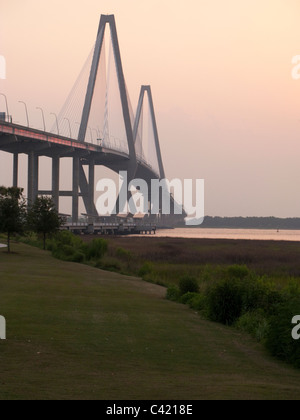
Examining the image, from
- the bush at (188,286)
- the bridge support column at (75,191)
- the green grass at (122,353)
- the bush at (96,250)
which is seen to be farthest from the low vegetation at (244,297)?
the bridge support column at (75,191)

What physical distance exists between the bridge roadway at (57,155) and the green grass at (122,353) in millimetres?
58700

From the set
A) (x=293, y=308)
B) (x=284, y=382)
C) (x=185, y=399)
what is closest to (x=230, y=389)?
(x=185, y=399)

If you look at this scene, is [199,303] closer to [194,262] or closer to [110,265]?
[110,265]

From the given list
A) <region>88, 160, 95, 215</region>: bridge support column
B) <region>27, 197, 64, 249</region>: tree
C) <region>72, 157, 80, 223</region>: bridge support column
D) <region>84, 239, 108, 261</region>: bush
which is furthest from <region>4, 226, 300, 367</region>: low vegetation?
<region>88, 160, 95, 215</region>: bridge support column

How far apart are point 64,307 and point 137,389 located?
30.0ft

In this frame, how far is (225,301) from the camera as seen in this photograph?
20328 millimetres

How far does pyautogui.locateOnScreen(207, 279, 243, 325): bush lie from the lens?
1994 cm

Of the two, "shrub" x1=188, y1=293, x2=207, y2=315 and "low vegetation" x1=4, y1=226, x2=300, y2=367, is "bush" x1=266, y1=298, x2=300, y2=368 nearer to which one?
"low vegetation" x1=4, y1=226, x2=300, y2=367

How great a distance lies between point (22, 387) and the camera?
10.2 meters

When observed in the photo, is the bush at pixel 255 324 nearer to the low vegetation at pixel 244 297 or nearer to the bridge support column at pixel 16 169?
the low vegetation at pixel 244 297

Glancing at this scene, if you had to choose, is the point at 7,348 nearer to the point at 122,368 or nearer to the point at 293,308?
the point at 122,368

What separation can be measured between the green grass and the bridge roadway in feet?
193

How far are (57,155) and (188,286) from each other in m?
74.6

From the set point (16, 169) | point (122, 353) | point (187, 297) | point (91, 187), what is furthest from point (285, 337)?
point (91, 187)
